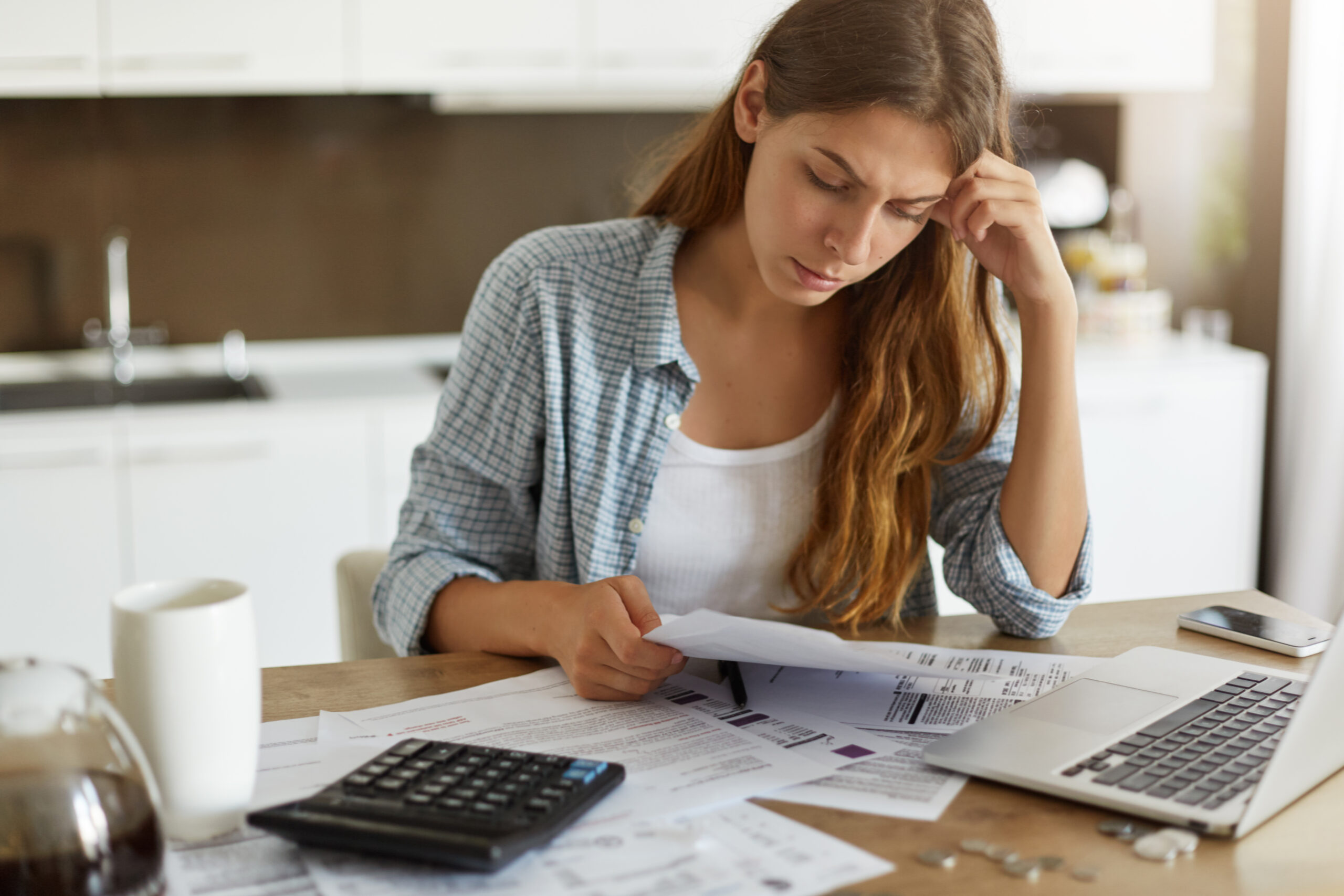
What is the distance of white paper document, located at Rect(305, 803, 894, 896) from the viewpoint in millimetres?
670

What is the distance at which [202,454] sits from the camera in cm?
250

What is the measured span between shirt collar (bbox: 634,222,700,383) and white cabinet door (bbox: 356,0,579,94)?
152 centimetres

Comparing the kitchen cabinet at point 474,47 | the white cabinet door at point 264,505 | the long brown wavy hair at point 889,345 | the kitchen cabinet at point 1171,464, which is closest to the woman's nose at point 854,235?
the long brown wavy hair at point 889,345

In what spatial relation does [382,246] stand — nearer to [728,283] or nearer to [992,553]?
[728,283]

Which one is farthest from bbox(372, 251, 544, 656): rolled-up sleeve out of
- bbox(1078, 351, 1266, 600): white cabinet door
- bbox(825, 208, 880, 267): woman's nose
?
bbox(1078, 351, 1266, 600): white cabinet door

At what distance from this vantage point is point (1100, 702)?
947 millimetres

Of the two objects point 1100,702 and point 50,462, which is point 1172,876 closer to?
point 1100,702

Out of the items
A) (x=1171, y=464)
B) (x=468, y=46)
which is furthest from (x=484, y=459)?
(x=1171, y=464)

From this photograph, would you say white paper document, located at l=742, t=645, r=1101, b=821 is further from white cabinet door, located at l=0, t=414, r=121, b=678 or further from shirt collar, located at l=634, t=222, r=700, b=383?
white cabinet door, located at l=0, t=414, r=121, b=678

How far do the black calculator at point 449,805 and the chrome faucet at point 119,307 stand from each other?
2394mm

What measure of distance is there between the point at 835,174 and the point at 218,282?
7.32 feet

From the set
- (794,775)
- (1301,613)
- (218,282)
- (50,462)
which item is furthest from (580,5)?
(794,775)

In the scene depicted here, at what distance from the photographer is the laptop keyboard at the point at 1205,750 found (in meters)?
0.79

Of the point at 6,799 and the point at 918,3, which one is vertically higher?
A: the point at 918,3
